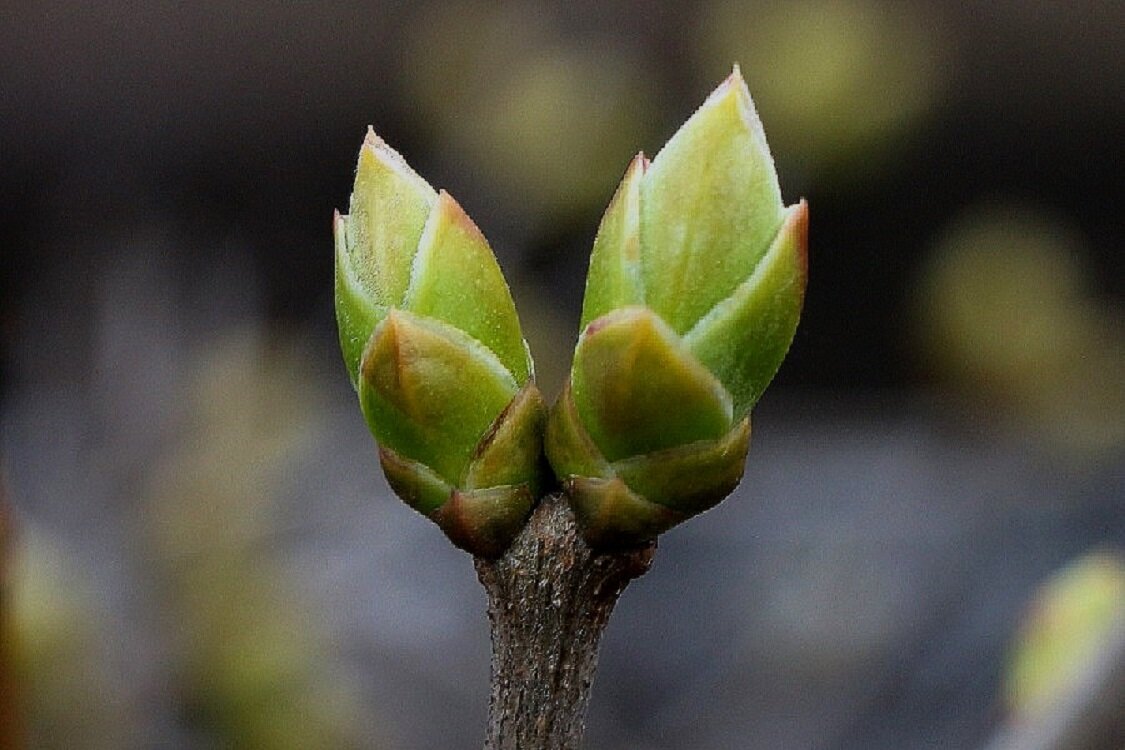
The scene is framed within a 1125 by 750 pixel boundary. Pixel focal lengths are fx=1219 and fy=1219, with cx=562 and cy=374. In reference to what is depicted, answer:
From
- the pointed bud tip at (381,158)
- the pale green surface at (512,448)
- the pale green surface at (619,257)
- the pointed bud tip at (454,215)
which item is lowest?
the pale green surface at (512,448)

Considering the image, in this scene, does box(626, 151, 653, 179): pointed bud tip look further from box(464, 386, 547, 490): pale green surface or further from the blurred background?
the blurred background

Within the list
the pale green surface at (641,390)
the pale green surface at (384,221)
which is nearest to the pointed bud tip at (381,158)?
the pale green surface at (384,221)

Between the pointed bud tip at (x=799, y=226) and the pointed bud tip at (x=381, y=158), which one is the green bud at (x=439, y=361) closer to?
the pointed bud tip at (x=381, y=158)

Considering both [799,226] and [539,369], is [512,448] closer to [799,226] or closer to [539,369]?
[799,226]

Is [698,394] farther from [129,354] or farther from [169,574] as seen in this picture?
[129,354]

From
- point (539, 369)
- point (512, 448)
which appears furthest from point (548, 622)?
point (539, 369)
